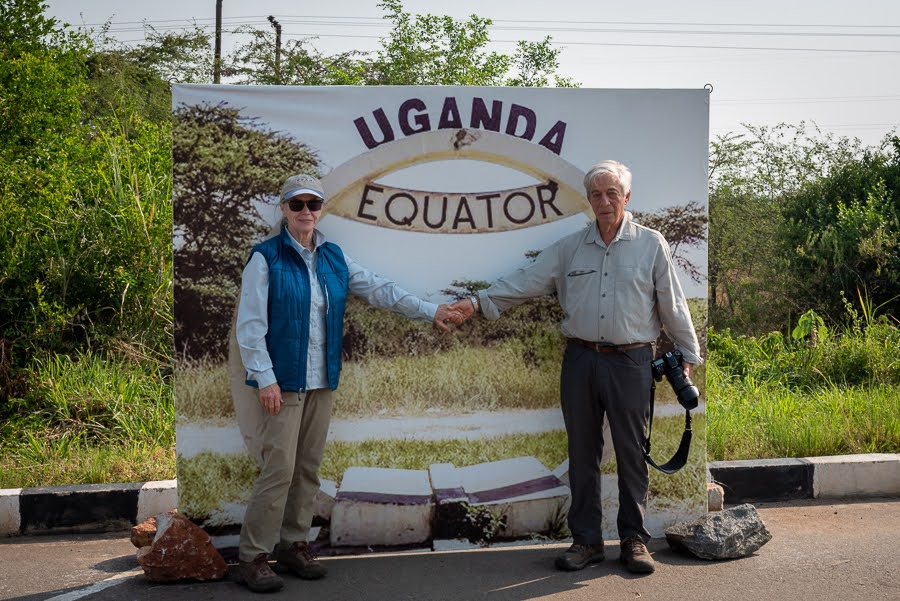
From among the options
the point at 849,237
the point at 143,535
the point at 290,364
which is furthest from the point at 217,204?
the point at 849,237

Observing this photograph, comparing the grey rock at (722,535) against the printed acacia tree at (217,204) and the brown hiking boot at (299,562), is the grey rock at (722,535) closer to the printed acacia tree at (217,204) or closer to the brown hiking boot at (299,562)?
the brown hiking boot at (299,562)

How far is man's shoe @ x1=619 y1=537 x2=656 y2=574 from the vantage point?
171 inches

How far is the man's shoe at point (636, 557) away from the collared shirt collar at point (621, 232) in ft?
4.65

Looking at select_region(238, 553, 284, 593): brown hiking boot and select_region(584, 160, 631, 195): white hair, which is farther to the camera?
select_region(584, 160, 631, 195): white hair

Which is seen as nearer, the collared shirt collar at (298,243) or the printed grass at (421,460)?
the collared shirt collar at (298,243)

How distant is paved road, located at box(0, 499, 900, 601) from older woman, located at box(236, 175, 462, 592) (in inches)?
8.8

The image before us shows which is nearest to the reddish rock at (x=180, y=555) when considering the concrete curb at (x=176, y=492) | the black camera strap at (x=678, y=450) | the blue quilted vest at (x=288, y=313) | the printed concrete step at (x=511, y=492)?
the blue quilted vest at (x=288, y=313)

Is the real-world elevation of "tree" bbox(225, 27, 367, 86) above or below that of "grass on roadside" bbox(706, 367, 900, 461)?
above

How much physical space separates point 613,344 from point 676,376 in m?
0.35

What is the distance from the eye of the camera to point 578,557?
4438 millimetres

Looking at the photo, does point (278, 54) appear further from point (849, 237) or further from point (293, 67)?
point (849, 237)

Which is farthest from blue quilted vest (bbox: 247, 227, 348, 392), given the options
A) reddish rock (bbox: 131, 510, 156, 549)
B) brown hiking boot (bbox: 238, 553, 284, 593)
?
reddish rock (bbox: 131, 510, 156, 549)

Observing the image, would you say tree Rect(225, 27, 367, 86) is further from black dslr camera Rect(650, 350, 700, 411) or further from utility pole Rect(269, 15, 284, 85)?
black dslr camera Rect(650, 350, 700, 411)

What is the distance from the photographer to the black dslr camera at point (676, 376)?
176 inches
